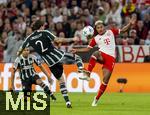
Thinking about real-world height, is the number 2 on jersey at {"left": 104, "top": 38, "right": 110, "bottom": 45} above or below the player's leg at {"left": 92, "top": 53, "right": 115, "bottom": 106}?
above

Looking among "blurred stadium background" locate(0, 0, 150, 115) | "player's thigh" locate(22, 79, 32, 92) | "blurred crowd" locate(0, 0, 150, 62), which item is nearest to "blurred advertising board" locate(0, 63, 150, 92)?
"blurred stadium background" locate(0, 0, 150, 115)

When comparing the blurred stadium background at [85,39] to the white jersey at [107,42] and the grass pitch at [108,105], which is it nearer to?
the grass pitch at [108,105]

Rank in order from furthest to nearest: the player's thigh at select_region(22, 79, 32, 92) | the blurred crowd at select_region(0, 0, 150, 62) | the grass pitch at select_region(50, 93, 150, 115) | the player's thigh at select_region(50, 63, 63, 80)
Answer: the blurred crowd at select_region(0, 0, 150, 62)
the player's thigh at select_region(22, 79, 32, 92)
the player's thigh at select_region(50, 63, 63, 80)
the grass pitch at select_region(50, 93, 150, 115)

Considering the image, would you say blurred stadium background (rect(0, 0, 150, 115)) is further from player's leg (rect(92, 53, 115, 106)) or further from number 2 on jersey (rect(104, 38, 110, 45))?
number 2 on jersey (rect(104, 38, 110, 45))

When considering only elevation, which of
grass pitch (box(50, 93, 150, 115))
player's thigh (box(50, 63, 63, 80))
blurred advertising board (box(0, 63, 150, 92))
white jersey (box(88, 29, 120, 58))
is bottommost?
grass pitch (box(50, 93, 150, 115))

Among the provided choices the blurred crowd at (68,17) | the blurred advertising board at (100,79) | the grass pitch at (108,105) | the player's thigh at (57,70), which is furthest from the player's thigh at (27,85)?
the blurred crowd at (68,17)

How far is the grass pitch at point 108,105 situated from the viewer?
64.0ft

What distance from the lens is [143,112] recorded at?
1950 cm

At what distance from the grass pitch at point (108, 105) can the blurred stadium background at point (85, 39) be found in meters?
0.03

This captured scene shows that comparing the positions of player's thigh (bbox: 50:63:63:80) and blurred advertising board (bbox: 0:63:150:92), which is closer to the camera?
player's thigh (bbox: 50:63:63:80)

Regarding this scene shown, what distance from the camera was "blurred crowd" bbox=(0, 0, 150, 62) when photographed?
29672 millimetres

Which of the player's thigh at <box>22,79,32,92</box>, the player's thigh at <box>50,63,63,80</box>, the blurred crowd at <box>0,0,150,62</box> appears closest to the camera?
the player's thigh at <box>50,63,63,80</box>

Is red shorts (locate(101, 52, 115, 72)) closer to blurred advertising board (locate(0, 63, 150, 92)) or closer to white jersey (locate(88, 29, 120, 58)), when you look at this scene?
white jersey (locate(88, 29, 120, 58))

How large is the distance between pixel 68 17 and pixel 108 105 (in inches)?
408
